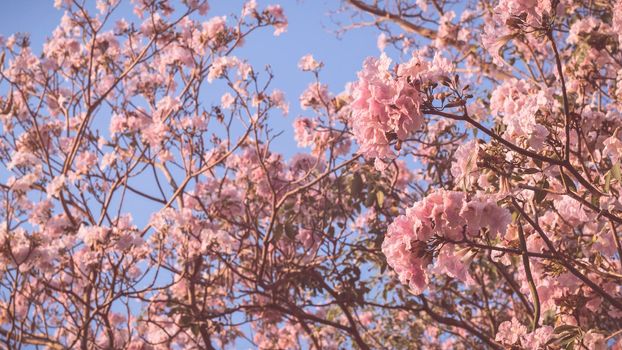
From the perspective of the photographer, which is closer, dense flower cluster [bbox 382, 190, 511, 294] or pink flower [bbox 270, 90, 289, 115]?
dense flower cluster [bbox 382, 190, 511, 294]

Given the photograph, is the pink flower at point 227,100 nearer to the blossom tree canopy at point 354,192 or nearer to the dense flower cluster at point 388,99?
the blossom tree canopy at point 354,192

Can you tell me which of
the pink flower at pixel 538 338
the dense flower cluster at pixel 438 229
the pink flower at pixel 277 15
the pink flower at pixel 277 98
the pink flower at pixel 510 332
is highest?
the pink flower at pixel 277 15

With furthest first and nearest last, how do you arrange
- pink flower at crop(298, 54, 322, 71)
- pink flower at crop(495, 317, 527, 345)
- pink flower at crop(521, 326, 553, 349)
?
pink flower at crop(298, 54, 322, 71) → pink flower at crop(495, 317, 527, 345) → pink flower at crop(521, 326, 553, 349)

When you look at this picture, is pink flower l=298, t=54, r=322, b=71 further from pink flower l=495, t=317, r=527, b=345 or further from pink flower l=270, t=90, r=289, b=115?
pink flower l=495, t=317, r=527, b=345

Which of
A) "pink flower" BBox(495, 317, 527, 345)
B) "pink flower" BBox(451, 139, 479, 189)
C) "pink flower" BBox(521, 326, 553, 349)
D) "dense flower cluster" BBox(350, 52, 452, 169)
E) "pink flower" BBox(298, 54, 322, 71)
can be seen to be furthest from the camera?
"pink flower" BBox(298, 54, 322, 71)

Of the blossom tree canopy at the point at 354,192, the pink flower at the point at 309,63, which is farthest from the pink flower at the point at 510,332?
the pink flower at the point at 309,63

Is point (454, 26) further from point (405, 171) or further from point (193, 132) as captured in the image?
point (193, 132)

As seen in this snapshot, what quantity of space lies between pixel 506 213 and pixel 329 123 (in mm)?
3100

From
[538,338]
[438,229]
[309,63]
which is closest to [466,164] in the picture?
[438,229]

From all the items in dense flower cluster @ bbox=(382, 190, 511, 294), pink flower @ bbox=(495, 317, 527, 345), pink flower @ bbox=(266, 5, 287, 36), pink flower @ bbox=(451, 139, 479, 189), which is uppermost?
pink flower @ bbox=(266, 5, 287, 36)

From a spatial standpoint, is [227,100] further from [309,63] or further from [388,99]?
[388,99]

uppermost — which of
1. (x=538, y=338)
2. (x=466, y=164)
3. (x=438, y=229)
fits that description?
(x=466, y=164)

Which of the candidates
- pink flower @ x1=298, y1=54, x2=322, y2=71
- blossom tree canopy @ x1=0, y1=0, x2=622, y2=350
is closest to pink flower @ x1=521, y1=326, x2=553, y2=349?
blossom tree canopy @ x1=0, y1=0, x2=622, y2=350

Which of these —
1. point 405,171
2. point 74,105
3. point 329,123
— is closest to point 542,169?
point 329,123
